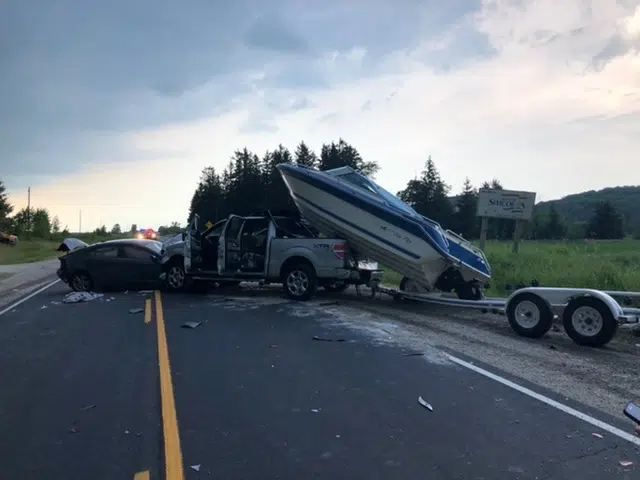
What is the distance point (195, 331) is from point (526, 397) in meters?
5.55

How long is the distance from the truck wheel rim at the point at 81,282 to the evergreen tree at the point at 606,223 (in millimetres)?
65899

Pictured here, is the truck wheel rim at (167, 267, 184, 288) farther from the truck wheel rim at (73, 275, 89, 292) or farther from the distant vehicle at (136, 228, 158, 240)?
the distant vehicle at (136, 228, 158, 240)

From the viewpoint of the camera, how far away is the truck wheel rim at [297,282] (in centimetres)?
1284

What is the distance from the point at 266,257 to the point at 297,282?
3.44 ft

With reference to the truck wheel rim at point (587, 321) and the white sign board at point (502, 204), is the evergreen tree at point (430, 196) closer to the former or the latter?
the white sign board at point (502, 204)

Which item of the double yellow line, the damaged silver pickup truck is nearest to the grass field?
the damaged silver pickup truck

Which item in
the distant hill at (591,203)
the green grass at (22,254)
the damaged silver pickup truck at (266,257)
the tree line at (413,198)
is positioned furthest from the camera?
the distant hill at (591,203)

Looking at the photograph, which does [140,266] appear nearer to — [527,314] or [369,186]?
[369,186]

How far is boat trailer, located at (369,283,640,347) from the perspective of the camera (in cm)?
789

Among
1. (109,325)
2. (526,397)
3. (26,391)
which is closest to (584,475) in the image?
(526,397)

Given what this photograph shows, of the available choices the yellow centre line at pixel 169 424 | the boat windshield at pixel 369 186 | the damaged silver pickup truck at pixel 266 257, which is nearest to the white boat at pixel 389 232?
the boat windshield at pixel 369 186

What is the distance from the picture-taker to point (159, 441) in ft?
14.8

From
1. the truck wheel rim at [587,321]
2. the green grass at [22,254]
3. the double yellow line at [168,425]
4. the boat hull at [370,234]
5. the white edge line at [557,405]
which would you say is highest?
the boat hull at [370,234]

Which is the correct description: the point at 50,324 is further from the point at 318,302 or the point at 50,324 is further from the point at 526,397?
the point at 526,397
